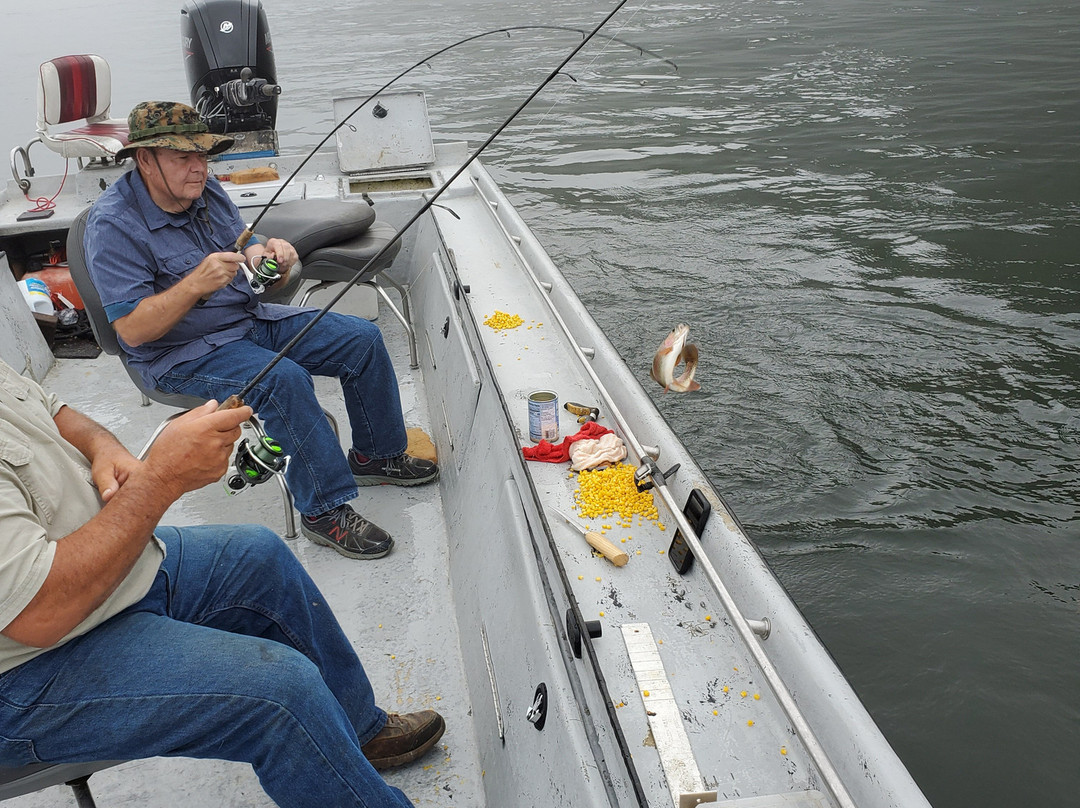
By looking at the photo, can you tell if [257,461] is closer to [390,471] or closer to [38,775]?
[38,775]

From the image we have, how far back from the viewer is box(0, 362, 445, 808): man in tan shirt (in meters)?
1.34

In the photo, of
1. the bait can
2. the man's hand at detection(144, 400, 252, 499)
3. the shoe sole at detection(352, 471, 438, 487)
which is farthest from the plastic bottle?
the man's hand at detection(144, 400, 252, 499)

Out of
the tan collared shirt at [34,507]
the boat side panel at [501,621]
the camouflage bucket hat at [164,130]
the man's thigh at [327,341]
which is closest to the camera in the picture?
the tan collared shirt at [34,507]

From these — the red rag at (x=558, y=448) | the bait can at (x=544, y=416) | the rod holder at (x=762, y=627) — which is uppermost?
the bait can at (x=544, y=416)

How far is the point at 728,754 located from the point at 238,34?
5317mm

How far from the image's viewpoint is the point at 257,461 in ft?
6.15

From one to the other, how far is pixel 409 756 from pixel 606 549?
0.66 meters

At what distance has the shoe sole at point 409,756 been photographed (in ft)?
6.49

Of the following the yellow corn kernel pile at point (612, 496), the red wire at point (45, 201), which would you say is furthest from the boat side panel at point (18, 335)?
the yellow corn kernel pile at point (612, 496)

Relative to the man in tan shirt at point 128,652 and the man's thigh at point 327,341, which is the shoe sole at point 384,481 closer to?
the man's thigh at point 327,341

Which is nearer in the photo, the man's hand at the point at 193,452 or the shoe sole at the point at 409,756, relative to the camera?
the man's hand at the point at 193,452

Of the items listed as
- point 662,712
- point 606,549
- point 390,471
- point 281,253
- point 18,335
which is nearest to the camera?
point 662,712

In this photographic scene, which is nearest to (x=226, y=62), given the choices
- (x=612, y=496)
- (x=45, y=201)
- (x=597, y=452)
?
(x=45, y=201)

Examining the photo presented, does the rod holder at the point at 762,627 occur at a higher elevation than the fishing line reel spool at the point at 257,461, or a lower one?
lower
